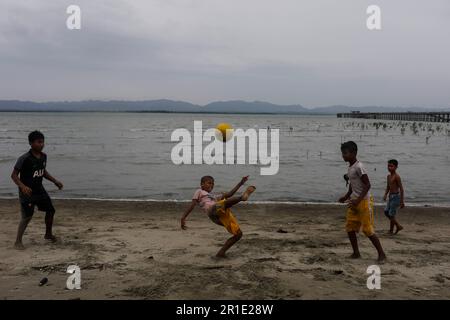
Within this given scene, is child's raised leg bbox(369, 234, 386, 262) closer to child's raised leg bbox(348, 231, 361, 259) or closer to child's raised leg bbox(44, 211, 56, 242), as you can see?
child's raised leg bbox(348, 231, 361, 259)

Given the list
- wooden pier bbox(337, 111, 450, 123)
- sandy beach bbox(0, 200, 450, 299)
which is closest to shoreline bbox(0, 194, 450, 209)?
sandy beach bbox(0, 200, 450, 299)

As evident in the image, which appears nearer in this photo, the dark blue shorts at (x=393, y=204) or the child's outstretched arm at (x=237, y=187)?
the child's outstretched arm at (x=237, y=187)

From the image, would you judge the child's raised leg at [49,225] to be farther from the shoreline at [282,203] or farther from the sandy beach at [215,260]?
the shoreline at [282,203]

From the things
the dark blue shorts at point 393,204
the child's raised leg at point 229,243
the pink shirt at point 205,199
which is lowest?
the child's raised leg at point 229,243

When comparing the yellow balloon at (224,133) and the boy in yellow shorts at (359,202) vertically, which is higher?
the yellow balloon at (224,133)

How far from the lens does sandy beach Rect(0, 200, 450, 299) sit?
5371 mm

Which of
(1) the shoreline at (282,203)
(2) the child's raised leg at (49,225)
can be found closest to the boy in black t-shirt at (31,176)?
(2) the child's raised leg at (49,225)

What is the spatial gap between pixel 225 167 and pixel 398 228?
41.1 ft

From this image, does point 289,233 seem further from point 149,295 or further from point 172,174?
point 172,174

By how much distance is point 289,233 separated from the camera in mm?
8586

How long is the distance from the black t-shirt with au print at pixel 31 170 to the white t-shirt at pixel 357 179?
16.3 feet

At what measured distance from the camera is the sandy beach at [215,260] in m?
5.37

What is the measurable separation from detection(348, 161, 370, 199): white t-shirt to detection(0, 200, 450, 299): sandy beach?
100 cm
